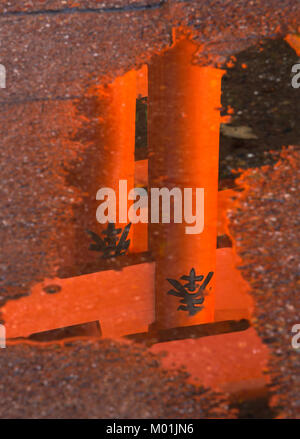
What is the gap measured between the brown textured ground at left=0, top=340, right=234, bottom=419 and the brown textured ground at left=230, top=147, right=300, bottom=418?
281 millimetres

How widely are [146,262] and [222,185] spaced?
0.59 metres

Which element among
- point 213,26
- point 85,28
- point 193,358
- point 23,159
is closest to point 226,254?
point 193,358

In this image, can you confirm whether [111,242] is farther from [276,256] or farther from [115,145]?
[276,256]

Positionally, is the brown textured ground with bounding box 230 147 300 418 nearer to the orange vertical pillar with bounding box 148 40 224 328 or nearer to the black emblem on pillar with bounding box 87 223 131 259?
the orange vertical pillar with bounding box 148 40 224 328

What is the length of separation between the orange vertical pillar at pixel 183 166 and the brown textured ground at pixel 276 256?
0.17 meters

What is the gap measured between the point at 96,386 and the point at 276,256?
3.15 ft

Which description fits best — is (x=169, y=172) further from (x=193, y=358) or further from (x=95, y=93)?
(x=193, y=358)

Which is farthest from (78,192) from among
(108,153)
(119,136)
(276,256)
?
(276,256)

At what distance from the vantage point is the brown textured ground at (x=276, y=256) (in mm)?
1775

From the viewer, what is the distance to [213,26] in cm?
340

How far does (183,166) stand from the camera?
261 centimetres

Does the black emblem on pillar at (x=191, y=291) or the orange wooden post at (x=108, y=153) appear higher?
the orange wooden post at (x=108, y=153)

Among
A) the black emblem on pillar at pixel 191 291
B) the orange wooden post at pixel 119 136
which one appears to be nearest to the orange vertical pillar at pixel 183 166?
the black emblem on pillar at pixel 191 291

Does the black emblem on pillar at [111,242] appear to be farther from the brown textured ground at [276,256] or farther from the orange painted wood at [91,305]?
the brown textured ground at [276,256]
